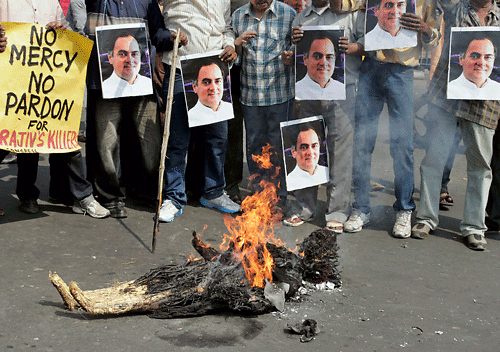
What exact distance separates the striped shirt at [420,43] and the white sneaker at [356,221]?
1.62m

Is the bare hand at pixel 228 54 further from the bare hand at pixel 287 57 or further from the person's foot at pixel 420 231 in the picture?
the person's foot at pixel 420 231

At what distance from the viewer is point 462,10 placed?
217 inches

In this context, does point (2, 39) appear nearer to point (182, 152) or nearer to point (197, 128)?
point (182, 152)

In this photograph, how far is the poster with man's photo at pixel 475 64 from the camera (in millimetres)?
5402

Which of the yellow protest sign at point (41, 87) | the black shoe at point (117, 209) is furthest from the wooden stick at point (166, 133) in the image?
the yellow protest sign at point (41, 87)

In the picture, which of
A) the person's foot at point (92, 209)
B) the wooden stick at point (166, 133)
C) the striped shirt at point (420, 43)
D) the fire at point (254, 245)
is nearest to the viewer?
the fire at point (254, 245)

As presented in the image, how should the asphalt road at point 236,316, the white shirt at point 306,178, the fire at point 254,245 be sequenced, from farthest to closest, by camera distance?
the white shirt at point 306,178 < the fire at point 254,245 < the asphalt road at point 236,316

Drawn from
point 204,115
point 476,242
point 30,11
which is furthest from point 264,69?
point 476,242

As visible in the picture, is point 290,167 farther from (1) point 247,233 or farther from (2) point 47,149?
(2) point 47,149

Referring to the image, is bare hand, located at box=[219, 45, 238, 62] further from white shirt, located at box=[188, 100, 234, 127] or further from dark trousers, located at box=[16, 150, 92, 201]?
dark trousers, located at box=[16, 150, 92, 201]

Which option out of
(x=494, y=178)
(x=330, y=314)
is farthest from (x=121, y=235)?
(x=494, y=178)

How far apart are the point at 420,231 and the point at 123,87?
10.9 feet

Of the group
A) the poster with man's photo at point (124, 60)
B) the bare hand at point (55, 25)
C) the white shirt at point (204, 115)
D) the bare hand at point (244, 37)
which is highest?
the bare hand at point (55, 25)

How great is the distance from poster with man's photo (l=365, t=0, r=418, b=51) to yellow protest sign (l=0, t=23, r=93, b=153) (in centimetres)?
280
